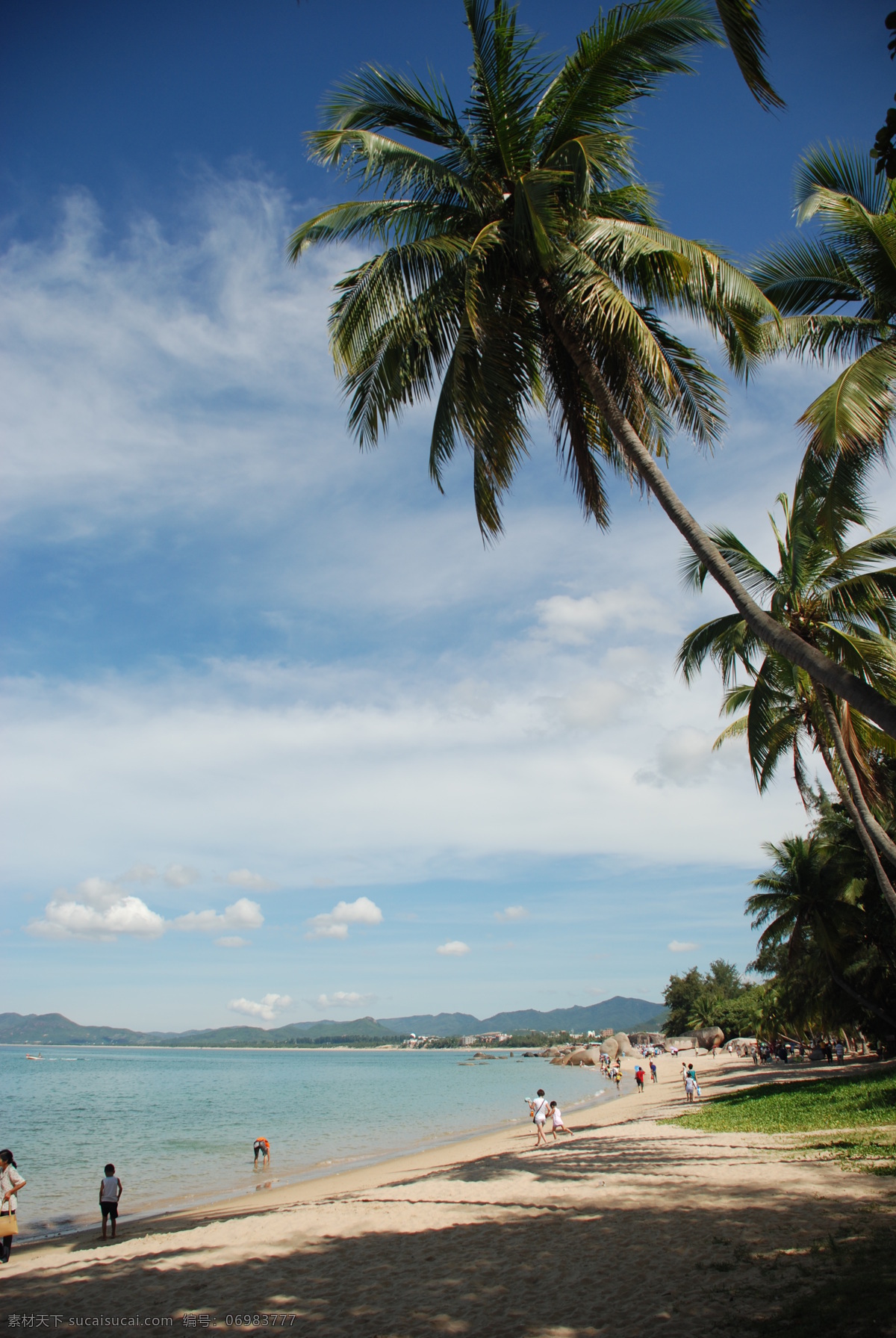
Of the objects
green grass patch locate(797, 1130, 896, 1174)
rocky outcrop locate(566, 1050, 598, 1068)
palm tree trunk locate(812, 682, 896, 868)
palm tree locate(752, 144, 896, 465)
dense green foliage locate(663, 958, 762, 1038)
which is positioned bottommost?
rocky outcrop locate(566, 1050, 598, 1068)

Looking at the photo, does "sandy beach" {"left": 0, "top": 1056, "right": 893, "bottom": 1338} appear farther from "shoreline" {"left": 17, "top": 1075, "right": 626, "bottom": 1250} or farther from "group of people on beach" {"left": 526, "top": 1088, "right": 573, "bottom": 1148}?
"group of people on beach" {"left": 526, "top": 1088, "right": 573, "bottom": 1148}

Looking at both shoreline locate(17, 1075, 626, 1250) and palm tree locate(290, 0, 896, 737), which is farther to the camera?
shoreline locate(17, 1075, 626, 1250)

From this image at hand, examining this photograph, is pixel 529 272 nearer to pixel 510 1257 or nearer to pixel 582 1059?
pixel 510 1257

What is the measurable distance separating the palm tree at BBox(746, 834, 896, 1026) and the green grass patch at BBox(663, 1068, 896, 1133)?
439cm

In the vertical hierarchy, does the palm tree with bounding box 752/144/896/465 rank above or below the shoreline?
above

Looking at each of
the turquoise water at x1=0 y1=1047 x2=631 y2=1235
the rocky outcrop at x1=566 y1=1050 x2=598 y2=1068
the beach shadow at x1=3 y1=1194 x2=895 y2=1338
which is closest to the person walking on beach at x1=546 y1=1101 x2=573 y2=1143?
the turquoise water at x1=0 y1=1047 x2=631 y2=1235

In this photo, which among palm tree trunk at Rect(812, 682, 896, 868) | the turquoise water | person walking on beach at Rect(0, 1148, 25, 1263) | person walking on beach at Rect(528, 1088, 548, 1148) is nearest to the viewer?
person walking on beach at Rect(0, 1148, 25, 1263)

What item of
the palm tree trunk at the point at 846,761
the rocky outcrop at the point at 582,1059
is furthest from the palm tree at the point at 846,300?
the rocky outcrop at the point at 582,1059

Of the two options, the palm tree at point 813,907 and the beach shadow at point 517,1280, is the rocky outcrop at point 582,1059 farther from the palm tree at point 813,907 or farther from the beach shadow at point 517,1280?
the beach shadow at point 517,1280

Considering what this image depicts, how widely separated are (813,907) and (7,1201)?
23389 millimetres

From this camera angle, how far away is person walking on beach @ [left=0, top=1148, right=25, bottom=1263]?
9.37 m

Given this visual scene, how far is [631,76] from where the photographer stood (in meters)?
7.73

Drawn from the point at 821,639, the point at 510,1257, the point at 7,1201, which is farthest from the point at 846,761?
the point at 7,1201

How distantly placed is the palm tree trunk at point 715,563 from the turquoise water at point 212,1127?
1736 cm
